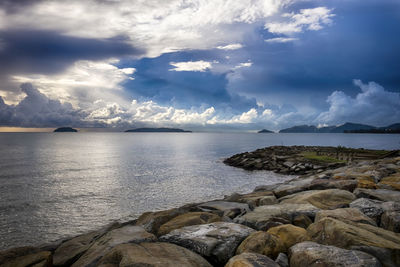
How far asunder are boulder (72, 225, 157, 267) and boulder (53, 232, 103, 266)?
1054 millimetres

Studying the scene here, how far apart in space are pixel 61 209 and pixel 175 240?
14.5 metres

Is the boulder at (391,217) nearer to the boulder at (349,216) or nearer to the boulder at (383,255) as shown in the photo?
the boulder at (349,216)

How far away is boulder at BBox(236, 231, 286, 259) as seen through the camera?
18.1 feet

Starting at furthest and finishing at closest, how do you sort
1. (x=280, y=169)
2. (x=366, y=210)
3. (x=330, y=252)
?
(x=280, y=169) < (x=366, y=210) < (x=330, y=252)

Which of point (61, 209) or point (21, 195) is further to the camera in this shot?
point (21, 195)

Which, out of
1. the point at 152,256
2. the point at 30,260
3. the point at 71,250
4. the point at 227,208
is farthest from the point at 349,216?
the point at 71,250

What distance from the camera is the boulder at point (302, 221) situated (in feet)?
25.5

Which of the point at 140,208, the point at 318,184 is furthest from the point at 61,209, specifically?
the point at 318,184

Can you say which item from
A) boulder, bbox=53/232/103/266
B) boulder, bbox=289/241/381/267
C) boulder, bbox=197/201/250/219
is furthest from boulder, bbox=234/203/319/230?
boulder, bbox=53/232/103/266

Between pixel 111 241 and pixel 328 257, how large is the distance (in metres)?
5.52

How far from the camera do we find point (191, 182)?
87.0 ft

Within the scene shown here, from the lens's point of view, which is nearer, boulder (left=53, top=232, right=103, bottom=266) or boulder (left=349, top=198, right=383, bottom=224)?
boulder (left=349, top=198, right=383, bottom=224)

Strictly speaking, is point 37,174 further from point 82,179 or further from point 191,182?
point 191,182

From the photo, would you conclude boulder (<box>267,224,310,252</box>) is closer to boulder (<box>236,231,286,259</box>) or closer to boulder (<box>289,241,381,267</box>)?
boulder (<box>236,231,286,259</box>)
